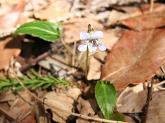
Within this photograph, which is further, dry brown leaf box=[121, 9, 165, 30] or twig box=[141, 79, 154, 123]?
dry brown leaf box=[121, 9, 165, 30]

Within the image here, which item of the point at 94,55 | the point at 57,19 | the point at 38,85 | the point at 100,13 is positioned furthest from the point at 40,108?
Result: the point at 100,13

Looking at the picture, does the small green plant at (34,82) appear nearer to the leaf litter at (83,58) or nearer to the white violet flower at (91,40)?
the leaf litter at (83,58)

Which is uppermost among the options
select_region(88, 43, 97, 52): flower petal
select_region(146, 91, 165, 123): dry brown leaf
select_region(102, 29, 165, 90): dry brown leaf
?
select_region(88, 43, 97, 52): flower petal

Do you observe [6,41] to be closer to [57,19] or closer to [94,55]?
[57,19]

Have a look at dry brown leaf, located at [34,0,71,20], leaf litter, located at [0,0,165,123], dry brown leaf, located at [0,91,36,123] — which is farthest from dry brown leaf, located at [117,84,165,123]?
dry brown leaf, located at [34,0,71,20]

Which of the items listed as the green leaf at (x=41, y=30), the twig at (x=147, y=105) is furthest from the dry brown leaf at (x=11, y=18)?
the twig at (x=147, y=105)

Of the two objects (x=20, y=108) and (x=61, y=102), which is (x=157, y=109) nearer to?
(x=61, y=102)

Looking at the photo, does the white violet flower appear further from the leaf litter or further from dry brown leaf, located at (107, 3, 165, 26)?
dry brown leaf, located at (107, 3, 165, 26)
